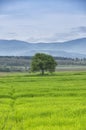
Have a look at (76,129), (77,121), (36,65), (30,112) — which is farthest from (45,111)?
(36,65)

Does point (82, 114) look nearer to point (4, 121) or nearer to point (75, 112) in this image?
point (75, 112)

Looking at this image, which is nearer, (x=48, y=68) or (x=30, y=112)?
(x=30, y=112)

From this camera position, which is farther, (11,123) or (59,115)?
(59,115)

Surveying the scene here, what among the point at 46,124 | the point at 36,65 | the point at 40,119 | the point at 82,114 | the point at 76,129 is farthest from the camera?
the point at 36,65

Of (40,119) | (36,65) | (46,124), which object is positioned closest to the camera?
(46,124)

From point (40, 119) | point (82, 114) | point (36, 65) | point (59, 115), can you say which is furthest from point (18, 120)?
point (36, 65)

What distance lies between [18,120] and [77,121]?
264 cm

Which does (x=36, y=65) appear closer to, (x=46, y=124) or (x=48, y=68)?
(x=48, y=68)

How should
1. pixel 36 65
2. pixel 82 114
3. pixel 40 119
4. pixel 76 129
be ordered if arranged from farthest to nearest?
pixel 36 65 < pixel 82 114 < pixel 40 119 < pixel 76 129

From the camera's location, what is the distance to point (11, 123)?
16109mm

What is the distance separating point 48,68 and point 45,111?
65.5 m

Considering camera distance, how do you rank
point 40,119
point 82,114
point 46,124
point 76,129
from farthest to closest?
point 82,114 < point 40,119 < point 46,124 < point 76,129

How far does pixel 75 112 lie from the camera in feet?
62.6

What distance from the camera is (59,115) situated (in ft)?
59.6
